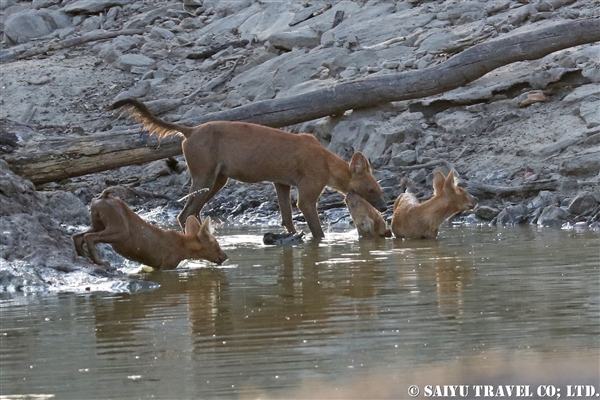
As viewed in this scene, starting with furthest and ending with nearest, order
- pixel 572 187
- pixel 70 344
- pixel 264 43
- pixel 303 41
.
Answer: pixel 264 43, pixel 303 41, pixel 572 187, pixel 70 344

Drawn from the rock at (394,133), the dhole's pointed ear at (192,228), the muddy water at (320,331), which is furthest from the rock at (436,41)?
the muddy water at (320,331)

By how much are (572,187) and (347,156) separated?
376 centimetres

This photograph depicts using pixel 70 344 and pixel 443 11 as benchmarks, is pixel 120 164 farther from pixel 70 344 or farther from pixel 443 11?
pixel 70 344

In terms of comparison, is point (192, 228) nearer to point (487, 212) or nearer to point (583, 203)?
point (487, 212)

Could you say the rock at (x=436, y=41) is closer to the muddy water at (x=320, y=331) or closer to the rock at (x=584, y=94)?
the rock at (x=584, y=94)

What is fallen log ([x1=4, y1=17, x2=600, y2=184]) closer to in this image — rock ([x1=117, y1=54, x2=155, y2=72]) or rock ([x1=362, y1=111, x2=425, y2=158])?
rock ([x1=362, y1=111, x2=425, y2=158])

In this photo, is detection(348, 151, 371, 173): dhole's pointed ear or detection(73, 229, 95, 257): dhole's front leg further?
detection(348, 151, 371, 173): dhole's pointed ear

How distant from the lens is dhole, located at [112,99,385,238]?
12.3 meters

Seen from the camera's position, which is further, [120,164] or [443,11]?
[443,11]

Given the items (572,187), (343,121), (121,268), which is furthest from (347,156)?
(121,268)

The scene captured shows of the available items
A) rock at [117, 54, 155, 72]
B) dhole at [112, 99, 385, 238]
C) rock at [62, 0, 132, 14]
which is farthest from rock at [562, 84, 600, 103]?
rock at [62, 0, 132, 14]

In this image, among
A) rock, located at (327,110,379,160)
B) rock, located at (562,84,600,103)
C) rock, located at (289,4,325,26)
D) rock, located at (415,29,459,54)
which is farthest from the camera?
rock, located at (289,4,325,26)

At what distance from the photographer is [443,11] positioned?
17844 mm

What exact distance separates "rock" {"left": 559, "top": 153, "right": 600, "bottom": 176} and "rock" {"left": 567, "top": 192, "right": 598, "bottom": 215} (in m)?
0.85
